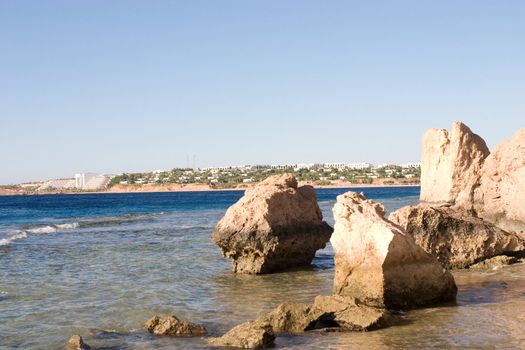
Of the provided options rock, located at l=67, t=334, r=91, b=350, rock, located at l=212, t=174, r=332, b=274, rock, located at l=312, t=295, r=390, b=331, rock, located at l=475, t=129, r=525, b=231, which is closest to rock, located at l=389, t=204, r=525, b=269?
rock, located at l=212, t=174, r=332, b=274

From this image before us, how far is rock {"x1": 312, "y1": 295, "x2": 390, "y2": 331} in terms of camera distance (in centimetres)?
1124

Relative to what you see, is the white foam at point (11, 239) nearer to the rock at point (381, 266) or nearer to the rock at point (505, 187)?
the rock at point (505, 187)

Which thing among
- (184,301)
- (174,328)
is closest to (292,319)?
(174,328)

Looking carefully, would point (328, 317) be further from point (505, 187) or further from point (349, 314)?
point (505, 187)

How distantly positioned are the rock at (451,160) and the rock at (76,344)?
1841cm

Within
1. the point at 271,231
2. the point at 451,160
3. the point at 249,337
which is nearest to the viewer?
the point at 249,337

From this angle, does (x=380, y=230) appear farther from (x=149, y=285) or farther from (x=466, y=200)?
(x=466, y=200)

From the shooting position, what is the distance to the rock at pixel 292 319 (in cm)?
1135

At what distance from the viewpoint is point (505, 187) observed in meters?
21.5

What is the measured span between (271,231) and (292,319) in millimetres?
6758

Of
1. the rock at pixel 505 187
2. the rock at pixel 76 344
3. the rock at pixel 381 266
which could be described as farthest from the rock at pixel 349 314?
the rock at pixel 505 187

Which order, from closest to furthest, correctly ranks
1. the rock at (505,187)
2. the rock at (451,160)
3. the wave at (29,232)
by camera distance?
the rock at (505,187)
the rock at (451,160)
the wave at (29,232)

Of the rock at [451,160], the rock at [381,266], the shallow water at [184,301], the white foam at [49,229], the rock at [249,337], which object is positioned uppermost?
the rock at [451,160]

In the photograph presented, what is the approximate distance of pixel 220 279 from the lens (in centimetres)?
1784
